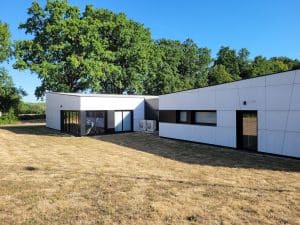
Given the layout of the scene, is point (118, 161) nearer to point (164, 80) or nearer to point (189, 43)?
point (164, 80)

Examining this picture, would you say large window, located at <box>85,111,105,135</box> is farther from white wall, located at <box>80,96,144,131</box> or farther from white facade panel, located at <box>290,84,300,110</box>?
white facade panel, located at <box>290,84,300,110</box>

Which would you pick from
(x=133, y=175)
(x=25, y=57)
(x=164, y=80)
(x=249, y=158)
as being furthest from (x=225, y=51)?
(x=133, y=175)

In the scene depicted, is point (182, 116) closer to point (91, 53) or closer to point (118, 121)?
point (118, 121)

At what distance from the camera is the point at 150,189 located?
862cm

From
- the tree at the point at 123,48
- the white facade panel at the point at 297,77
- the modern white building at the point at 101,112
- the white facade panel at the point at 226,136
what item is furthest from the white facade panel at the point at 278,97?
the tree at the point at 123,48

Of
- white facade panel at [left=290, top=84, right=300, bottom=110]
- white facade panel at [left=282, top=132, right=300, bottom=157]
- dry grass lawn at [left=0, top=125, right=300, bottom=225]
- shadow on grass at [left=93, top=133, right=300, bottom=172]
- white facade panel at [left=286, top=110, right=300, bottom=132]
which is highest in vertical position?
white facade panel at [left=290, top=84, right=300, bottom=110]

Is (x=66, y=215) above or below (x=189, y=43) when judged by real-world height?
below

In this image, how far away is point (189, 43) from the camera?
5622 cm

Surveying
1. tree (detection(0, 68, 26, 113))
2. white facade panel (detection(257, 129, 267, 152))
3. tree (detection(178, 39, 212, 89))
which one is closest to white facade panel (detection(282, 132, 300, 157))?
white facade panel (detection(257, 129, 267, 152))

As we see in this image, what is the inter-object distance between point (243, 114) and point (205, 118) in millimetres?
2768

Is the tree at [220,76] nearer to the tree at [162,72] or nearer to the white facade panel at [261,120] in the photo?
the tree at [162,72]

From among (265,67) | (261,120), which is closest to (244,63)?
(265,67)

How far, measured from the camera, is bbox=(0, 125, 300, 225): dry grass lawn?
259 inches

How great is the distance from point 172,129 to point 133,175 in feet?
36.1
